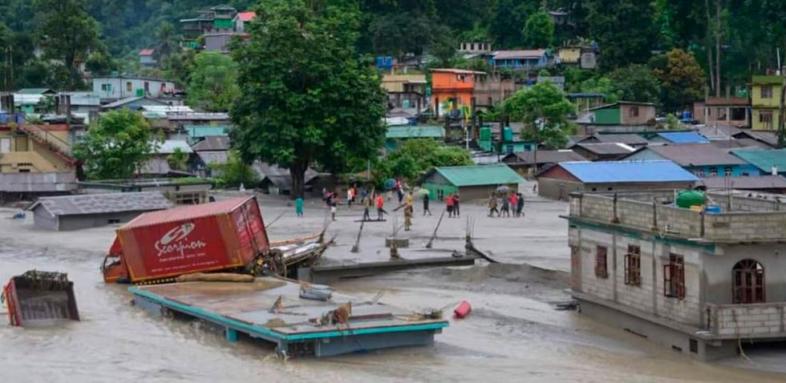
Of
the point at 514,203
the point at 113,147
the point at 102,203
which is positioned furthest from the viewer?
the point at 113,147

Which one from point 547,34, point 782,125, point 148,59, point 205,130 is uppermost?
point 547,34

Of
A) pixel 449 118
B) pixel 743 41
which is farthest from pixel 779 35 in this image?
pixel 449 118

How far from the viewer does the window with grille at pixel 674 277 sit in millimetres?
25531

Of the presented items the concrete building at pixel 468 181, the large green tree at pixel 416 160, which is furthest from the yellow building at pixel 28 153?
the concrete building at pixel 468 181

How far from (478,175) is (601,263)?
2522 cm

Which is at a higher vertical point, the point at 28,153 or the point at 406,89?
the point at 406,89

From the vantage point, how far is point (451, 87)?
83.3m

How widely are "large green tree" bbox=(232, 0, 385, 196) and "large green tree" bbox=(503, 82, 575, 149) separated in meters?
14.6

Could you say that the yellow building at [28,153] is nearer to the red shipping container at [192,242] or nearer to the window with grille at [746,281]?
the red shipping container at [192,242]

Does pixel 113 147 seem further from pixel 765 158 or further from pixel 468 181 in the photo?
pixel 765 158

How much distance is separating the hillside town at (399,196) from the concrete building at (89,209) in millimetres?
92

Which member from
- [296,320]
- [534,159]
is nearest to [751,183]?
[534,159]

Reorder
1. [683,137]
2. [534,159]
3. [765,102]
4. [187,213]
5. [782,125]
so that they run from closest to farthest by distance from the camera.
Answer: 1. [187,213]
2. [534,159]
3. [683,137]
4. [782,125]
5. [765,102]

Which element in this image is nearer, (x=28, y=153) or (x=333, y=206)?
(x=333, y=206)
